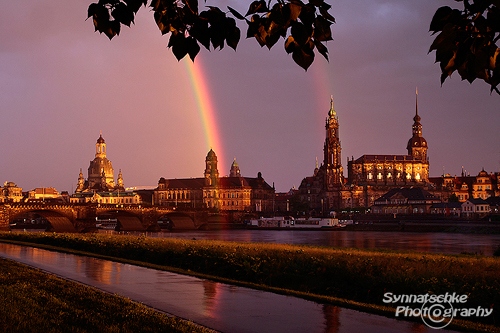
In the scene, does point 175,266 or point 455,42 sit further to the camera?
point 175,266

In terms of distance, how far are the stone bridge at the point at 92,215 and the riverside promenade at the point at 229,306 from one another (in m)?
85.1

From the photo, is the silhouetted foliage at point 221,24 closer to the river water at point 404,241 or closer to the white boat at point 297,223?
the river water at point 404,241

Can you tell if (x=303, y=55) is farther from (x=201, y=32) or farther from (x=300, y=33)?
(x=201, y=32)

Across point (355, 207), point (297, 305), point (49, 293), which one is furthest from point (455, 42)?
point (355, 207)

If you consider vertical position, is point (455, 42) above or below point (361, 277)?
above

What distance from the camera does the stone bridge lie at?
4154 inches

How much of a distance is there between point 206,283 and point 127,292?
11.0 feet

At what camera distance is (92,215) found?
382 ft

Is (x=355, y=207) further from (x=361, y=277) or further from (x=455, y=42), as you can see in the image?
(x=455, y=42)

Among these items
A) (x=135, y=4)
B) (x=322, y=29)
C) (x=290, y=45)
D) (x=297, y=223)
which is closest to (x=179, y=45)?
(x=135, y=4)

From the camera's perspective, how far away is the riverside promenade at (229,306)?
41.9ft

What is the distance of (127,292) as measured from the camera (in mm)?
17984

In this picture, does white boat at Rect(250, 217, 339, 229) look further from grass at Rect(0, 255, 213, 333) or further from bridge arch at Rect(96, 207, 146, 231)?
grass at Rect(0, 255, 213, 333)

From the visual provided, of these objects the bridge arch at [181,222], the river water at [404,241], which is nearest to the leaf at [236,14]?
the river water at [404,241]
